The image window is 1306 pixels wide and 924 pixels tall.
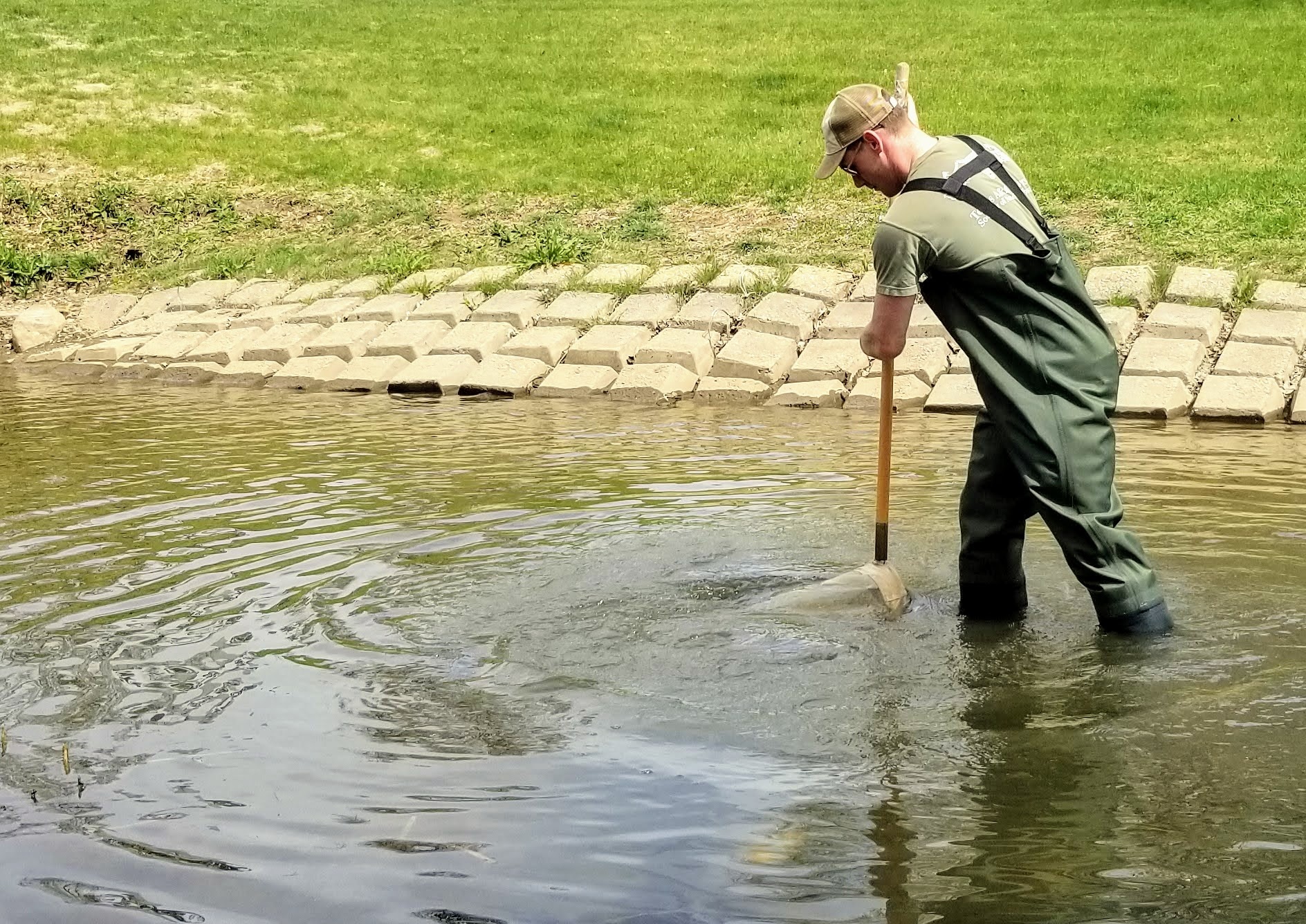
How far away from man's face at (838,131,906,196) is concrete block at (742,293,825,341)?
394 cm

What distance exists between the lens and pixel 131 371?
344 inches

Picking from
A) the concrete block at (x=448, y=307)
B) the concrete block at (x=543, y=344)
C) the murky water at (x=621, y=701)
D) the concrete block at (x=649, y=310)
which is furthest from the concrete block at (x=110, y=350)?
the concrete block at (x=649, y=310)

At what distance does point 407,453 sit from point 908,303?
334 centimetres

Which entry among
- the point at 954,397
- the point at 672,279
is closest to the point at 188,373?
the point at 672,279

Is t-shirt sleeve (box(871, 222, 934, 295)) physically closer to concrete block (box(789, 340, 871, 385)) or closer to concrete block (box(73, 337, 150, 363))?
concrete block (box(789, 340, 871, 385))

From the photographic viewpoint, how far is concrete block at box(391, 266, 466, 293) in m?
9.16

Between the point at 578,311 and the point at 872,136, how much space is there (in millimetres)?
4694

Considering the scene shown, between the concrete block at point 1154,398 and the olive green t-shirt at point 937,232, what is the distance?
3.15 metres

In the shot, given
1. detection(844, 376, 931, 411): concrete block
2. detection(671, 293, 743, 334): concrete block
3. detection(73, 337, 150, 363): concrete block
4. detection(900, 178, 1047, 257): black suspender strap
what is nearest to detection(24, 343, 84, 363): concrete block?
detection(73, 337, 150, 363): concrete block

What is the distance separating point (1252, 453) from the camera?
245 inches

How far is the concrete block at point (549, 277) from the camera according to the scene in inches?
352

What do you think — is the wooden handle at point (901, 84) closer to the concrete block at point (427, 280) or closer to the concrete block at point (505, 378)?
the concrete block at point (505, 378)

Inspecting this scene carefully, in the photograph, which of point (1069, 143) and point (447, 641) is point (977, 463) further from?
point (1069, 143)

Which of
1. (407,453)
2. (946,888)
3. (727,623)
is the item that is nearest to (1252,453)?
(727,623)
